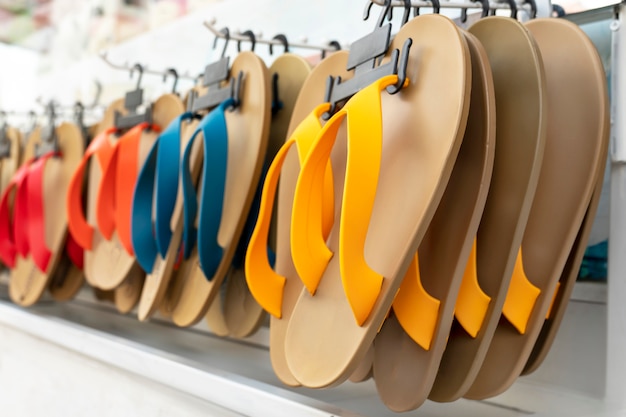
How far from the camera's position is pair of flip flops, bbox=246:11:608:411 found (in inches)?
16.8

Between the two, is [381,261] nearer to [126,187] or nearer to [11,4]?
[126,187]

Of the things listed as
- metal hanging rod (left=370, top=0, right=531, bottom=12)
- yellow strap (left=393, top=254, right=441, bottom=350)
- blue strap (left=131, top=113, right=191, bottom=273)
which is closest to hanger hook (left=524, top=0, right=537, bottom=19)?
metal hanging rod (left=370, top=0, right=531, bottom=12)

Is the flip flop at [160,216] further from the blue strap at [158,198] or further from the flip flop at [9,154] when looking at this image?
the flip flop at [9,154]

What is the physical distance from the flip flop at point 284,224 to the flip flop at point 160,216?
16 centimetres

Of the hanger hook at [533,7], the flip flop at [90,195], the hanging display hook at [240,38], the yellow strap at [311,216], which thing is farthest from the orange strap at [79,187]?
the hanger hook at [533,7]

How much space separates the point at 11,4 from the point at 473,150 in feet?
5.67

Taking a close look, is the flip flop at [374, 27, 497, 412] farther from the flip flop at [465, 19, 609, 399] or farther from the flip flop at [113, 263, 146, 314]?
the flip flop at [113, 263, 146, 314]

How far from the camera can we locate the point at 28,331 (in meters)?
0.90

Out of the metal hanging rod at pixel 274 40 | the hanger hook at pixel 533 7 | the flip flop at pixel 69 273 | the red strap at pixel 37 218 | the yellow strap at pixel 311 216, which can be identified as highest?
the hanger hook at pixel 533 7

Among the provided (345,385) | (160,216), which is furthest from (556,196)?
(160,216)

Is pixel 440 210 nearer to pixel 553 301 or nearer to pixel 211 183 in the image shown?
pixel 553 301

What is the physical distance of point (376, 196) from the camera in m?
0.47

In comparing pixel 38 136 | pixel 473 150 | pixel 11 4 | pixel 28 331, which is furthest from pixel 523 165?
pixel 11 4

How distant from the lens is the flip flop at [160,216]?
0.72 metres
